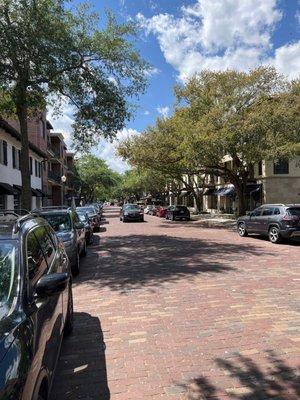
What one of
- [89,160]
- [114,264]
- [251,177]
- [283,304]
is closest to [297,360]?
[283,304]

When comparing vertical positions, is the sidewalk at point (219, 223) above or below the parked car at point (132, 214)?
below

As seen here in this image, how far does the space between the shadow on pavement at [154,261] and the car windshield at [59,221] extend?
1251 millimetres

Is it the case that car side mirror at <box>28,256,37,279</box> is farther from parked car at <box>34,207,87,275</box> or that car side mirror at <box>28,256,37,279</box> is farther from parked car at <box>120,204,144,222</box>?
parked car at <box>120,204,144,222</box>

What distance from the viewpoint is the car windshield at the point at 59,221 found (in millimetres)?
11878

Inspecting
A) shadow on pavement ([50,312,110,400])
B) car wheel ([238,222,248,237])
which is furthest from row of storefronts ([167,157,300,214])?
shadow on pavement ([50,312,110,400])

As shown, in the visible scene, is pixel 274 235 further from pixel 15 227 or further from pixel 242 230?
pixel 15 227

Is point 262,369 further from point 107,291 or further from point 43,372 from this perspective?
point 107,291

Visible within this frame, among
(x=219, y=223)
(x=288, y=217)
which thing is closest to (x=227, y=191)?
(x=219, y=223)

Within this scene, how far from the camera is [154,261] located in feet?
42.4

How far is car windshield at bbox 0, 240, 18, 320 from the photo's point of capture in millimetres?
3158

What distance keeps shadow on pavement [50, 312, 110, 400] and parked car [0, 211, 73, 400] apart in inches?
22.5

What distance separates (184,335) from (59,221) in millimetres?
7158

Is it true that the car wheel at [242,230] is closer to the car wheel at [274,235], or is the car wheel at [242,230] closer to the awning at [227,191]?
the car wheel at [274,235]

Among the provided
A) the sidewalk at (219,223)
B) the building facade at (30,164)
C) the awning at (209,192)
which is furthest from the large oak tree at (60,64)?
the awning at (209,192)
